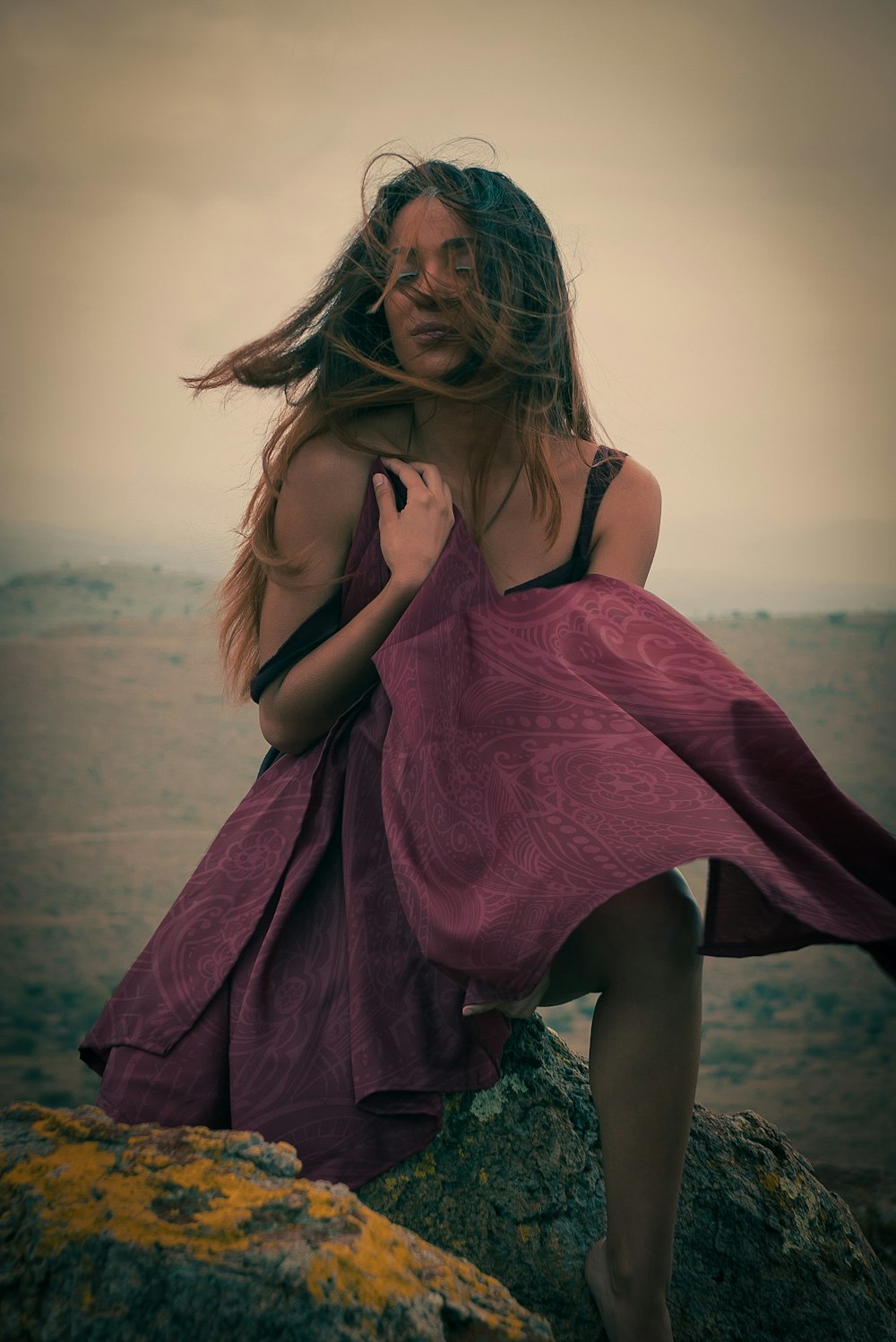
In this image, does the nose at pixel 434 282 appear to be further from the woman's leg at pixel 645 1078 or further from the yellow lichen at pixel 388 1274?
the yellow lichen at pixel 388 1274

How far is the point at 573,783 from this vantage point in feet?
3.60

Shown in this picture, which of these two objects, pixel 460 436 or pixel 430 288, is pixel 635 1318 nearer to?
pixel 460 436

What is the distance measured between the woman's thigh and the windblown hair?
0.59 m

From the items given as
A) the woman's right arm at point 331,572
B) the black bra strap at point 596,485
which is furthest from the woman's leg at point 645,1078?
the black bra strap at point 596,485

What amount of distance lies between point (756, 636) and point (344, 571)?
10789 mm

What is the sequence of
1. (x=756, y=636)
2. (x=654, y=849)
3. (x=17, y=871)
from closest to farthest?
(x=654, y=849)
(x=17, y=871)
(x=756, y=636)

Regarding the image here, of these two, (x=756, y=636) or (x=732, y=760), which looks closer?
(x=732, y=760)

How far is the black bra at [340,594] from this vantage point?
143 cm

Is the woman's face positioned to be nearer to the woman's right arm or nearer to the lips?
the lips

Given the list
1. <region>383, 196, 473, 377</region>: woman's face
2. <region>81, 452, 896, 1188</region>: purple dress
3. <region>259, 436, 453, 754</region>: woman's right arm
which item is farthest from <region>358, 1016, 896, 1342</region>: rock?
<region>383, 196, 473, 377</region>: woman's face

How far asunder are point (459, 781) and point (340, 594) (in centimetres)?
40

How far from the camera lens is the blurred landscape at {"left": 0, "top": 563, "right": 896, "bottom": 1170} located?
6.07 meters

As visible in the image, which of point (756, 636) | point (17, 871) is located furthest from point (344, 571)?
point (756, 636)

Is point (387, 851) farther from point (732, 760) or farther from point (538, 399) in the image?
point (538, 399)
